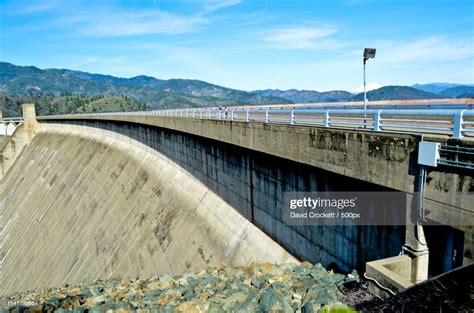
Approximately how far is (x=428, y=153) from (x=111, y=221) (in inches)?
956

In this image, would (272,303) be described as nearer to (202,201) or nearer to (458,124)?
(458,124)

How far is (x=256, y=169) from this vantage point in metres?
13.2

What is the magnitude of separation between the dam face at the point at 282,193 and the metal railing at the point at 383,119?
1.30 m

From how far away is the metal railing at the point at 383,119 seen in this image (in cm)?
599

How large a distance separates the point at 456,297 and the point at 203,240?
12728mm

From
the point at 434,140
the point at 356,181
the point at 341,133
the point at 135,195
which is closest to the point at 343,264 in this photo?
the point at 356,181

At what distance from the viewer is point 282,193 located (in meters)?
11.5

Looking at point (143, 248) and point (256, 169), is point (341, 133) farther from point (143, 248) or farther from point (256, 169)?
point (143, 248)

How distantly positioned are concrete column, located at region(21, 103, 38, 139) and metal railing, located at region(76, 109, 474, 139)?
5535cm

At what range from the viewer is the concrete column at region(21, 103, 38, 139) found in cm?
6088

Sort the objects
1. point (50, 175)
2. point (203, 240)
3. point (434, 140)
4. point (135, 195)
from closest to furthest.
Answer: point (434, 140)
point (203, 240)
point (135, 195)
point (50, 175)

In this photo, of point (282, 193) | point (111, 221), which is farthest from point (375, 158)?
point (111, 221)

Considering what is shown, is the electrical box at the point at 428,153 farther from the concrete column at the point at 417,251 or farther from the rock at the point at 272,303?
the rock at the point at 272,303

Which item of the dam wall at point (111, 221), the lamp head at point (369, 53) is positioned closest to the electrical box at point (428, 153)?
the lamp head at point (369, 53)
